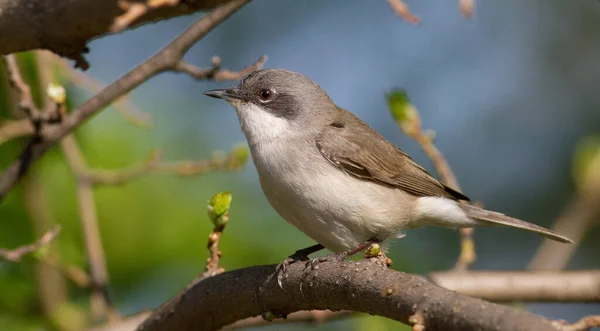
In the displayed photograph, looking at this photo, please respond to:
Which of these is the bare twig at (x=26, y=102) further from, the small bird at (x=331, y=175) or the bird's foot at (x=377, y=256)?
the bird's foot at (x=377, y=256)

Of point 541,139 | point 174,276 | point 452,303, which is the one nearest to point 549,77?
point 541,139

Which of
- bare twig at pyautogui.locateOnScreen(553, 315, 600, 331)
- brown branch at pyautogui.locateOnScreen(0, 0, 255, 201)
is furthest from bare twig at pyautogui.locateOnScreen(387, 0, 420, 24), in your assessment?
bare twig at pyautogui.locateOnScreen(553, 315, 600, 331)

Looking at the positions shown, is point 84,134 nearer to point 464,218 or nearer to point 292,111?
point 292,111

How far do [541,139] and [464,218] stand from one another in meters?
5.57

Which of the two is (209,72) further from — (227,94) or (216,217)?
(227,94)

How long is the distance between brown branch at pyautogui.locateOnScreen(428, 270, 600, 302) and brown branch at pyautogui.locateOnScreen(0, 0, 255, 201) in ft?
5.79

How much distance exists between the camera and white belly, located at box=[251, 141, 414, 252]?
13.4 ft

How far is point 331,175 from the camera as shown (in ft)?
13.9

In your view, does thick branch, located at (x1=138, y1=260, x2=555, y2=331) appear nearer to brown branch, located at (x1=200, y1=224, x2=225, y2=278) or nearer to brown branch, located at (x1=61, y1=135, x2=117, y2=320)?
brown branch, located at (x1=200, y1=224, x2=225, y2=278)

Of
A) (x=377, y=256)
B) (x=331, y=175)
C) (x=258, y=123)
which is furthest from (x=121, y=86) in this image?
(x=377, y=256)

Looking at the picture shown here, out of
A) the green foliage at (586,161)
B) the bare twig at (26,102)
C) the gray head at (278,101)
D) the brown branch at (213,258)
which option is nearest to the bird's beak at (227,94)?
the gray head at (278,101)

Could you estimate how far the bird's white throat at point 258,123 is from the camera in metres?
4.53

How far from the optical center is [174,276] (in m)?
4.96

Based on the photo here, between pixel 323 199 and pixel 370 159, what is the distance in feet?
2.28
